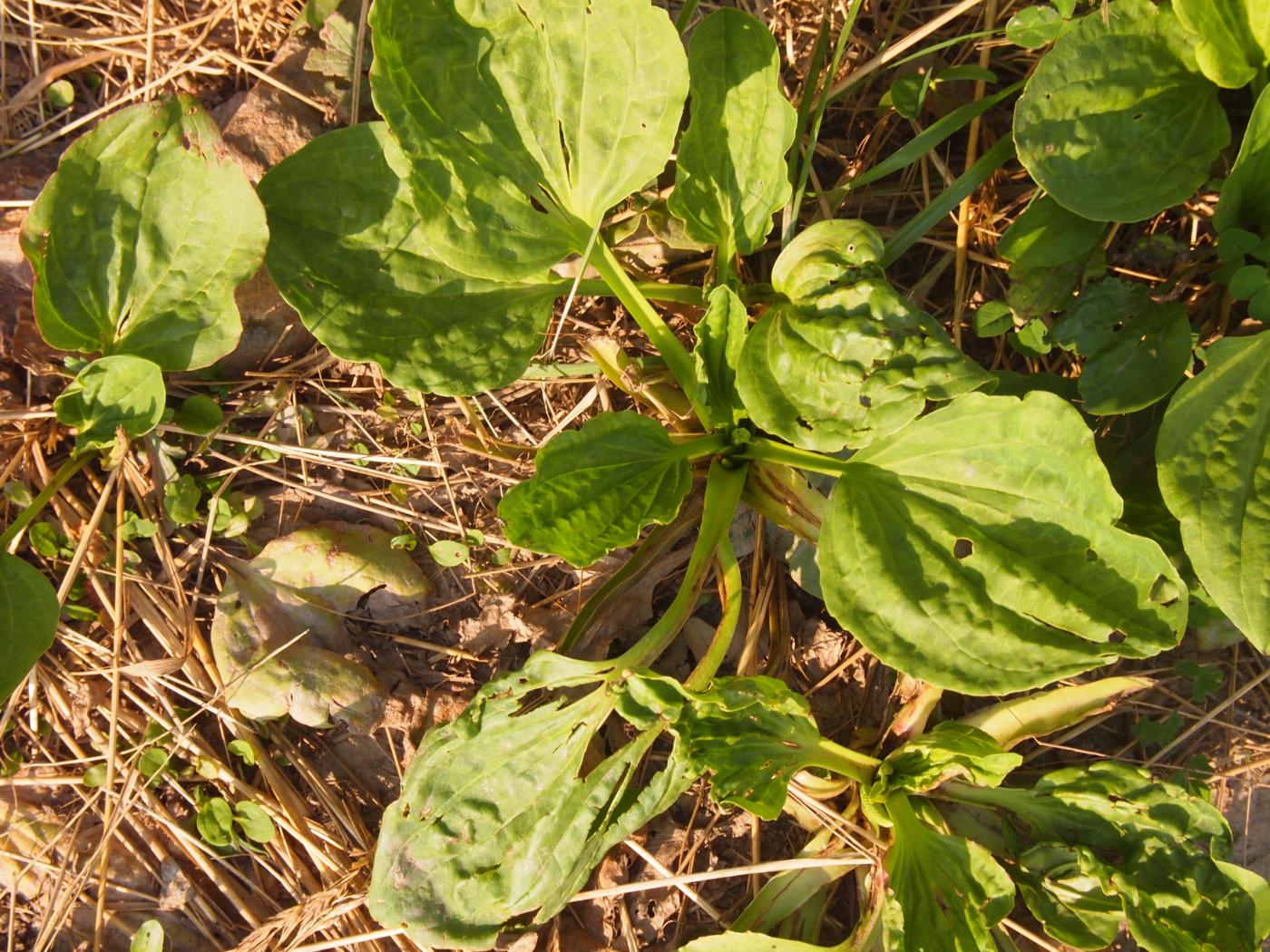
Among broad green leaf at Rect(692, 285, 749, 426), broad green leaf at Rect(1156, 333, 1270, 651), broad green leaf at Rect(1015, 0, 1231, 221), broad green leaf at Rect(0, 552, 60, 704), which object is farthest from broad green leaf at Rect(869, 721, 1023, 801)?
broad green leaf at Rect(0, 552, 60, 704)

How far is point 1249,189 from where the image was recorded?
88.5 inches

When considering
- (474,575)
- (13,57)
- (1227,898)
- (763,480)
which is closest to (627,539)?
(763,480)

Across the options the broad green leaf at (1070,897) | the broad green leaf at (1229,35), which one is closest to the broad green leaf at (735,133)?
the broad green leaf at (1229,35)

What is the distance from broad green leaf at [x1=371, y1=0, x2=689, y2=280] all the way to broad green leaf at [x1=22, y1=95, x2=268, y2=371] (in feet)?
1.43

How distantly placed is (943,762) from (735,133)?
155 centimetres

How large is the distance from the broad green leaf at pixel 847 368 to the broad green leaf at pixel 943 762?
790 millimetres

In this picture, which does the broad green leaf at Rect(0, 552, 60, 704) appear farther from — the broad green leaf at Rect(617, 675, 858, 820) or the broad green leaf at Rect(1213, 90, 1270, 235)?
the broad green leaf at Rect(1213, 90, 1270, 235)

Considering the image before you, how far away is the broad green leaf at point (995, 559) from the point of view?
1979 mm

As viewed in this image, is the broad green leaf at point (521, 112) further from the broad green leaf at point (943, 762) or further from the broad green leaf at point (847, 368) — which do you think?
the broad green leaf at point (943, 762)

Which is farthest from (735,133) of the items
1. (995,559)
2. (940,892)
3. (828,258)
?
(940,892)

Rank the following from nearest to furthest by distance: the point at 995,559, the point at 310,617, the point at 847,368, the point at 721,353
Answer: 1. the point at 847,368
2. the point at 995,559
3. the point at 721,353
4. the point at 310,617

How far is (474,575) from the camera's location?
2.59m

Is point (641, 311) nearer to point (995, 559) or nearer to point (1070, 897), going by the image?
point (995, 559)

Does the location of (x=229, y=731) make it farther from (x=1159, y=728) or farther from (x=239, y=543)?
(x=1159, y=728)
